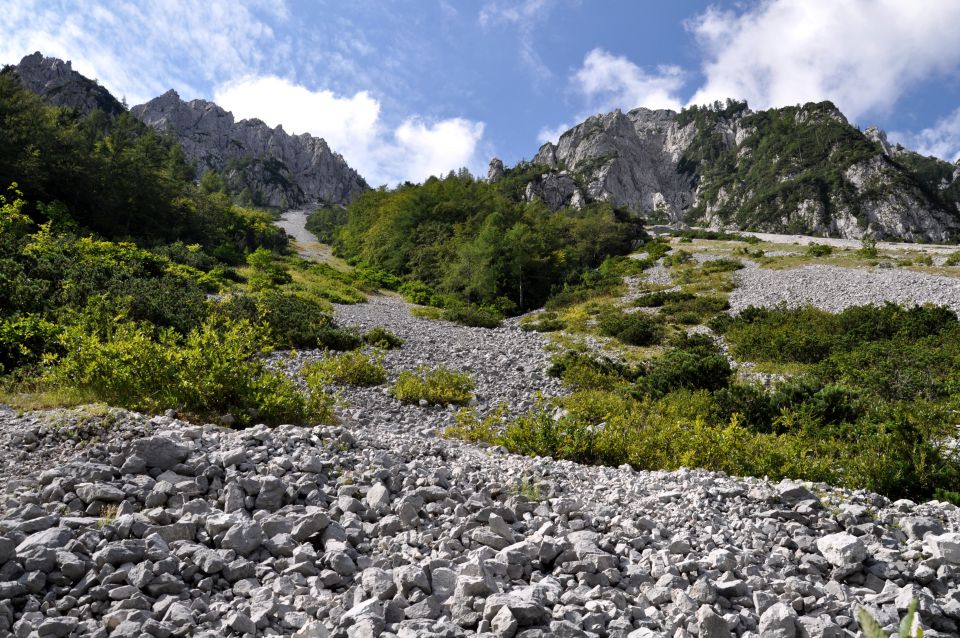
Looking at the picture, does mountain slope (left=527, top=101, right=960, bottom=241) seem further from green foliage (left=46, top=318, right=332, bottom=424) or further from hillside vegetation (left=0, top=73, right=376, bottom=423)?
green foliage (left=46, top=318, right=332, bottom=424)

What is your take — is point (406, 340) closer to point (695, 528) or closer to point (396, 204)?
point (695, 528)

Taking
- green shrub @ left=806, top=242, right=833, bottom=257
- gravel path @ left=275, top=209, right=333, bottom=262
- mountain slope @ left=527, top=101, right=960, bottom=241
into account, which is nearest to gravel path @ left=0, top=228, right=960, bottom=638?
green shrub @ left=806, top=242, right=833, bottom=257

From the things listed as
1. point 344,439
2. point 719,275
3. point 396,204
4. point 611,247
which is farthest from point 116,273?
point 611,247

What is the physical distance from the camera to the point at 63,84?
121250 millimetres

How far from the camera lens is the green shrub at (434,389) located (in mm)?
10016

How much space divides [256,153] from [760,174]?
16839cm

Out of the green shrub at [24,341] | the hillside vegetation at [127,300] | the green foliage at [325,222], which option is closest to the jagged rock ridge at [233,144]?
the green foliage at [325,222]

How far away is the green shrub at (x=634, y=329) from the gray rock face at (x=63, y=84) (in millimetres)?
148272

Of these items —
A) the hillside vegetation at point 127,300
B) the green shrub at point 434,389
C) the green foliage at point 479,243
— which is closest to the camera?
the hillside vegetation at point 127,300

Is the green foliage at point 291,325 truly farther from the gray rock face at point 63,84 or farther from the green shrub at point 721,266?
the gray rock face at point 63,84

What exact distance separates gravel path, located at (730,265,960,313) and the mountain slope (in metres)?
72.4

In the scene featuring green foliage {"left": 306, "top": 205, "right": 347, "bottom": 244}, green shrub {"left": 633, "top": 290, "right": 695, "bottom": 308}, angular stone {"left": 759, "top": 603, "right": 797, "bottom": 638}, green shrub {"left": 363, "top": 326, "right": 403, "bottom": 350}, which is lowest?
angular stone {"left": 759, "top": 603, "right": 797, "bottom": 638}

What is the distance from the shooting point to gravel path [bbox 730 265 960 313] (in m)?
21.9

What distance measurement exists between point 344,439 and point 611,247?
167 feet
